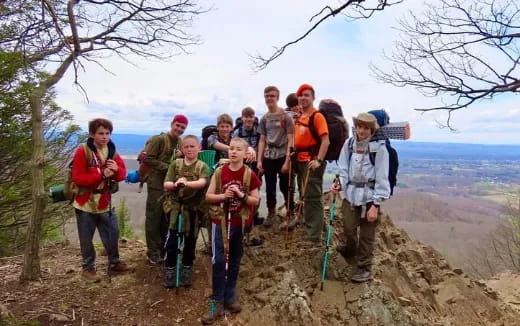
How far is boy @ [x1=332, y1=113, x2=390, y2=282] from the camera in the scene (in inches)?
198

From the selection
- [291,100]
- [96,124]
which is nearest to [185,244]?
[96,124]

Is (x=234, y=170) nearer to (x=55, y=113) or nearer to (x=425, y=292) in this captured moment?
(x=425, y=292)

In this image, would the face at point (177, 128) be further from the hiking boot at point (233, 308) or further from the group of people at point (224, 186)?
the hiking boot at point (233, 308)

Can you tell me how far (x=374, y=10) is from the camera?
4.21 meters

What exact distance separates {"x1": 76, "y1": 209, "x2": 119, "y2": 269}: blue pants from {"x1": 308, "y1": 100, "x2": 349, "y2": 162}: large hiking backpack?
3.31 m

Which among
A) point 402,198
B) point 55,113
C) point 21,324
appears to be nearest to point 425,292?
point 21,324

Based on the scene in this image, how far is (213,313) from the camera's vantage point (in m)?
4.60

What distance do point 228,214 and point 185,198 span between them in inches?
28.2

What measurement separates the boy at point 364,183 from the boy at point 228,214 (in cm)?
138

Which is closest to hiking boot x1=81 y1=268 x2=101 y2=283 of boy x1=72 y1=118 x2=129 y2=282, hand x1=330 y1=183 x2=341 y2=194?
boy x1=72 y1=118 x2=129 y2=282

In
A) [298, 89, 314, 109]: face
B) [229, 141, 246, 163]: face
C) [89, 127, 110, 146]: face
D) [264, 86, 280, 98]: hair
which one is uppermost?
[264, 86, 280, 98]: hair

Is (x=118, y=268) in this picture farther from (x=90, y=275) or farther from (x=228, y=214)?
(x=228, y=214)

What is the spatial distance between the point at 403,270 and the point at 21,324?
5.44m

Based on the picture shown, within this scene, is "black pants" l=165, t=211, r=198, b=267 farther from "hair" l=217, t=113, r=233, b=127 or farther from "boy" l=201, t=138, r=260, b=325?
"hair" l=217, t=113, r=233, b=127
